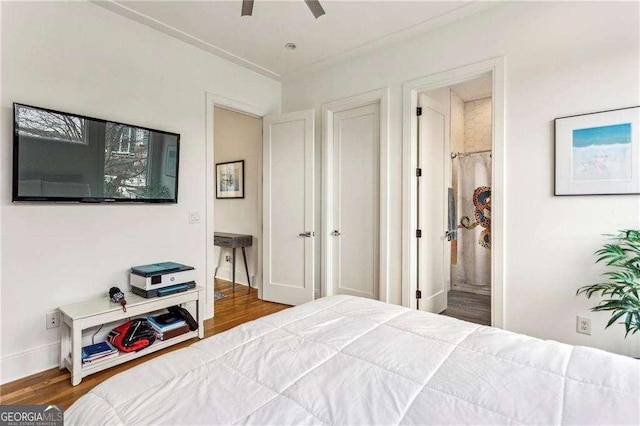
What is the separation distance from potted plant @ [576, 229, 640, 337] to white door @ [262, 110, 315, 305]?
99.0 inches

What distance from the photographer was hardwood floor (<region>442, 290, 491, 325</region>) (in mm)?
3482

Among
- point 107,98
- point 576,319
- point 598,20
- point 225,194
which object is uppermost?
point 598,20

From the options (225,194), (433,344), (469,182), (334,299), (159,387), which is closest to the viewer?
(159,387)

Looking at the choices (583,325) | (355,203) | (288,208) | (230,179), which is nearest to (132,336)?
(288,208)

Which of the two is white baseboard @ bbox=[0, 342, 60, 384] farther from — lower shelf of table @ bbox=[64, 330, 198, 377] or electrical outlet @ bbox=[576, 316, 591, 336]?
electrical outlet @ bbox=[576, 316, 591, 336]

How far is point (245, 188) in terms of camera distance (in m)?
4.88

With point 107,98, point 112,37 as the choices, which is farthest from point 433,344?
point 112,37

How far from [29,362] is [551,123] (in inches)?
162

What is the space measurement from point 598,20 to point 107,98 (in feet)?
12.1

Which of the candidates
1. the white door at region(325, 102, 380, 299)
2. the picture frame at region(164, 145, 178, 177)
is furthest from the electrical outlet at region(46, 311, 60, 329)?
the white door at region(325, 102, 380, 299)

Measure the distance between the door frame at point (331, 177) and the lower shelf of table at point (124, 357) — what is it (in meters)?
1.59

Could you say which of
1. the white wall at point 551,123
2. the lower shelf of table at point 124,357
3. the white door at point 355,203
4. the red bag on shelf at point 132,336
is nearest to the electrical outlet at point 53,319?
the lower shelf of table at point 124,357

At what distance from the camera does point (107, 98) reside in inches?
105

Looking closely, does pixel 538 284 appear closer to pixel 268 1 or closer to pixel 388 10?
pixel 388 10
